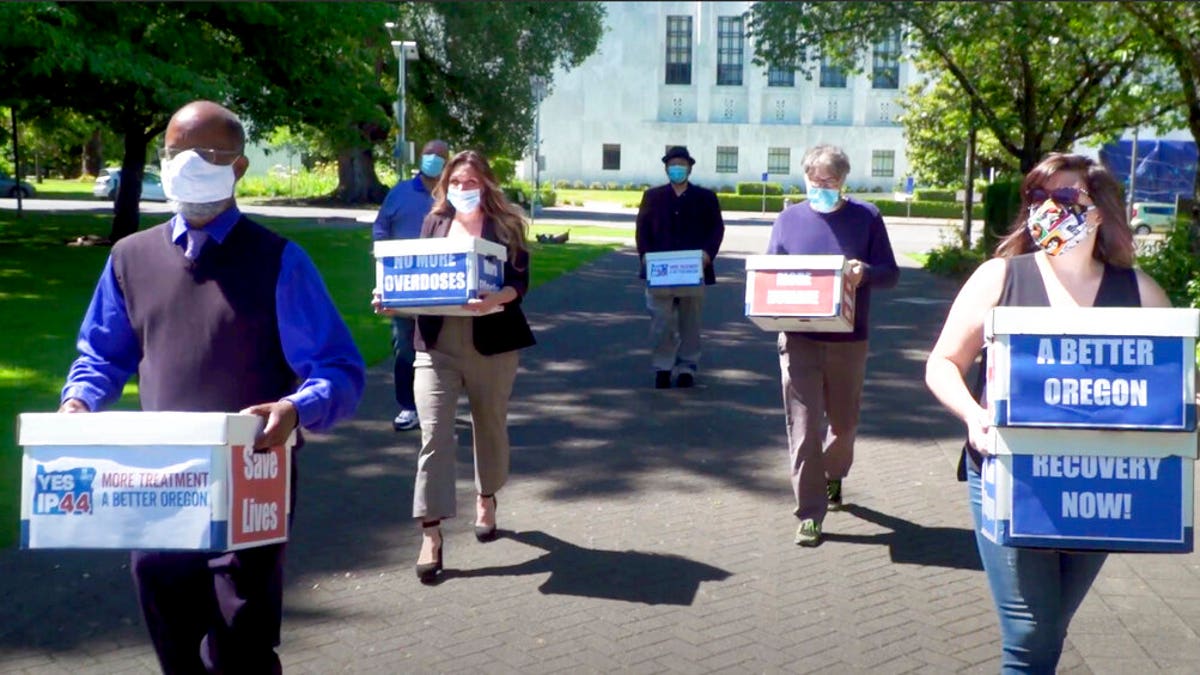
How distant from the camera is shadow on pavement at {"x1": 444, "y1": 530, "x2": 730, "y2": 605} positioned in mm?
6219

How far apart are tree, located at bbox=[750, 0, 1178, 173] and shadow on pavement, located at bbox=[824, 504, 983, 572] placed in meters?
14.8

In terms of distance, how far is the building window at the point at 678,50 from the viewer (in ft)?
218

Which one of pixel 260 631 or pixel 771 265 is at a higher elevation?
pixel 771 265

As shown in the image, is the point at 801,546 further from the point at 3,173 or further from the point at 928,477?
the point at 3,173

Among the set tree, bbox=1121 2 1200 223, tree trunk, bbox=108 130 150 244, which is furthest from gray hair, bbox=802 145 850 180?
tree trunk, bbox=108 130 150 244

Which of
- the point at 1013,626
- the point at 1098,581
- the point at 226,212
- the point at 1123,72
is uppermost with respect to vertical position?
the point at 1123,72

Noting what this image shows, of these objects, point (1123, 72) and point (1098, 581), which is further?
point (1123, 72)

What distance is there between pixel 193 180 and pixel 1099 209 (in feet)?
8.22

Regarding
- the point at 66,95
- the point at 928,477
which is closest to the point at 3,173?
the point at 66,95

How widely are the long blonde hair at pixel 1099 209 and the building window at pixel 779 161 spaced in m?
70.6

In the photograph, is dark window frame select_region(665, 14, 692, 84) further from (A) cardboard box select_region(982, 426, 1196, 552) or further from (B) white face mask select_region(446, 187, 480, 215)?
(A) cardboard box select_region(982, 426, 1196, 552)

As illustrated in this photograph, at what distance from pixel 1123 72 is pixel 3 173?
50.4 metres

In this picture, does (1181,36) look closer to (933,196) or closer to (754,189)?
(754,189)

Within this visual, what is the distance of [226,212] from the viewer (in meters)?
3.75
